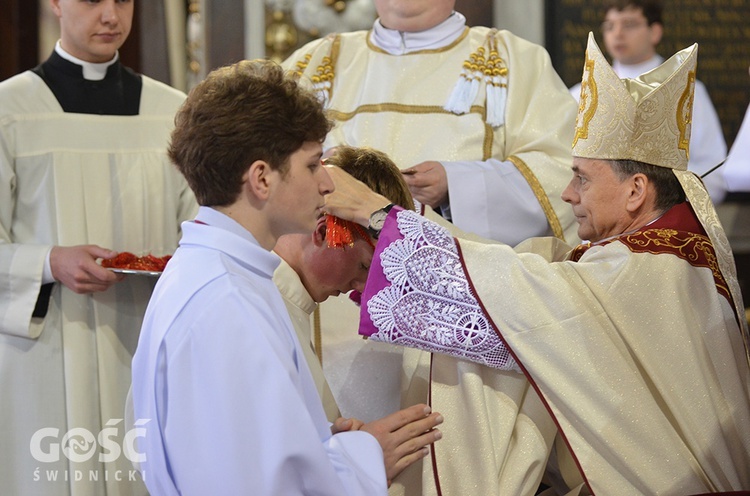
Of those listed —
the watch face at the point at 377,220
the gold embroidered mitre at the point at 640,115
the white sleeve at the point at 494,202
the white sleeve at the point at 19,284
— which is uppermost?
the gold embroidered mitre at the point at 640,115

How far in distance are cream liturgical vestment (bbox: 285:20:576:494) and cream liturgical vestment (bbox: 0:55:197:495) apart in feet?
2.30

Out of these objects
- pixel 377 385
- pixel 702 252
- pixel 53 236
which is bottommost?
pixel 377 385

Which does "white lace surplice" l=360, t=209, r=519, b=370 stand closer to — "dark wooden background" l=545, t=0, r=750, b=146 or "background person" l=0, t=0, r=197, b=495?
"background person" l=0, t=0, r=197, b=495

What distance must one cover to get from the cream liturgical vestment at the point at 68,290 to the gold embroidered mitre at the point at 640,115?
1589 millimetres

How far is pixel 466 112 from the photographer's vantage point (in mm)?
3959

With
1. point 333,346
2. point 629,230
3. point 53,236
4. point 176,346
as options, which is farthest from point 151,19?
point 176,346

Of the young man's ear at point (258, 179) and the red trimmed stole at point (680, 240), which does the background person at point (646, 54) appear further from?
the young man's ear at point (258, 179)

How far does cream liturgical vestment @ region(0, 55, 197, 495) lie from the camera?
11.8ft

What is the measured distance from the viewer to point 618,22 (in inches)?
251

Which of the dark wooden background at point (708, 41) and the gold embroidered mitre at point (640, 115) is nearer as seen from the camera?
the gold embroidered mitre at point (640, 115)

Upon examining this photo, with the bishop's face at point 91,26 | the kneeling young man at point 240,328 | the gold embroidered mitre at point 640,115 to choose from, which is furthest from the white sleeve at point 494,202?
the kneeling young man at point 240,328

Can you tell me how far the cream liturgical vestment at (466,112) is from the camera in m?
3.79

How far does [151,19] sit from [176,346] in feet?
16.5

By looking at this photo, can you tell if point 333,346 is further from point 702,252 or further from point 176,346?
point 176,346
